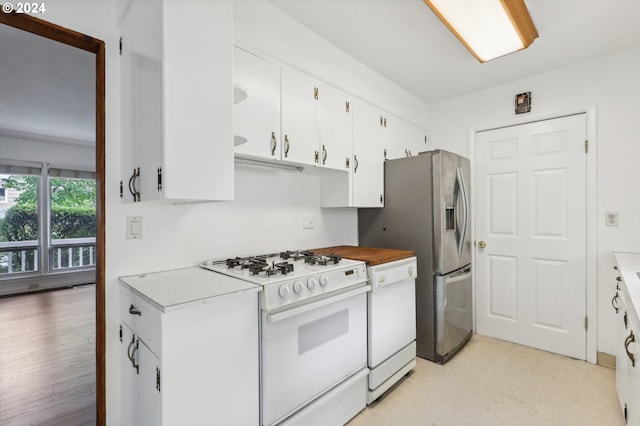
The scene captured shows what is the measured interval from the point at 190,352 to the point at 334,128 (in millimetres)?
1818

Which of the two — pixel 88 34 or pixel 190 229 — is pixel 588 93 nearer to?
pixel 190 229

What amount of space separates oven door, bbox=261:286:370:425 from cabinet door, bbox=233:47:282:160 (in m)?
1.00

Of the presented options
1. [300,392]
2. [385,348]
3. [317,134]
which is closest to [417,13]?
[317,134]

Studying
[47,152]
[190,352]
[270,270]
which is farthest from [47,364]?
[47,152]

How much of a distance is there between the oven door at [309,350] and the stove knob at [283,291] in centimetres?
8

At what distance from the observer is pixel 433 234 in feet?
8.29

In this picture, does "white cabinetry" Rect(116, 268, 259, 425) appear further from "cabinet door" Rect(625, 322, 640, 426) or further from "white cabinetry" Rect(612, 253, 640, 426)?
"cabinet door" Rect(625, 322, 640, 426)

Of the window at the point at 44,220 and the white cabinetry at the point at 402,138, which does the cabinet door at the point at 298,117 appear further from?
the window at the point at 44,220

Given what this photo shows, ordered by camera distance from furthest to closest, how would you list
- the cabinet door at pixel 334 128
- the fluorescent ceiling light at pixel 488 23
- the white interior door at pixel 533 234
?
the white interior door at pixel 533 234
the cabinet door at pixel 334 128
the fluorescent ceiling light at pixel 488 23

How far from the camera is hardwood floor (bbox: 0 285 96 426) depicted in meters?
1.97

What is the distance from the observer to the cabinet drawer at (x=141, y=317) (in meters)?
1.18

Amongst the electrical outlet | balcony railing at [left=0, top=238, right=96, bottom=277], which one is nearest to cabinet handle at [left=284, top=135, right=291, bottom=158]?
the electrical outlet

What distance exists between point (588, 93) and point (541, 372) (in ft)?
7.96

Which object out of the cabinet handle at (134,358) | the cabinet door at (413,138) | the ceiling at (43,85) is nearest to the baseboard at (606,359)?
the cabinet door at (413,138)
